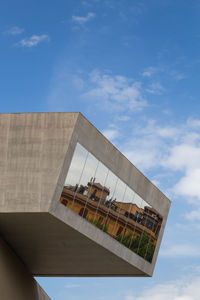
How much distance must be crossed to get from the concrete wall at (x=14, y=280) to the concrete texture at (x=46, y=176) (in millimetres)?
1195

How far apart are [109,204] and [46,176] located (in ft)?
18.0

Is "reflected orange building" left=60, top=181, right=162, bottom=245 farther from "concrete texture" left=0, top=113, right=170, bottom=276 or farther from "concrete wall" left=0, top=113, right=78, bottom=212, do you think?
"concrete wall" left=0, top=113, right=78, bottom=212

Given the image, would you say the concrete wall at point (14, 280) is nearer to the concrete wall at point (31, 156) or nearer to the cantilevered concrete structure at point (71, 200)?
the cantilevered concrete structure at point (71, 200)

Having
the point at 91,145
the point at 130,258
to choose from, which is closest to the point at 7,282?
the point at 130,258

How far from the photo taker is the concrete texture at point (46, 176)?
78.1ft

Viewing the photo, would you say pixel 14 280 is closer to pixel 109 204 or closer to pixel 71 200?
pixel 109 204

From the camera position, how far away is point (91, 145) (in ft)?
84.0

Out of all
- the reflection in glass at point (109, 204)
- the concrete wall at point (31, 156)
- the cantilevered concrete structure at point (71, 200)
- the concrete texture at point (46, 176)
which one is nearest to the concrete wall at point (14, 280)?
the cantilevered concrete structure at point (71, 200)

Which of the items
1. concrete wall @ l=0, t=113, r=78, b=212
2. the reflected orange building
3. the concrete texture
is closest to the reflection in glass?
the reflected orange building

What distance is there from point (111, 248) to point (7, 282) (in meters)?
6.23

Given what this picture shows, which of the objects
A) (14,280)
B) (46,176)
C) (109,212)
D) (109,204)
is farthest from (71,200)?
(14,280)

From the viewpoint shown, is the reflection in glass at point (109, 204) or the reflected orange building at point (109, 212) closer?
the reflection in glass at point (109, 204)

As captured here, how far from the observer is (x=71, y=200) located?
82.0ft

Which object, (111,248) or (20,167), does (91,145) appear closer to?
(20,167)
